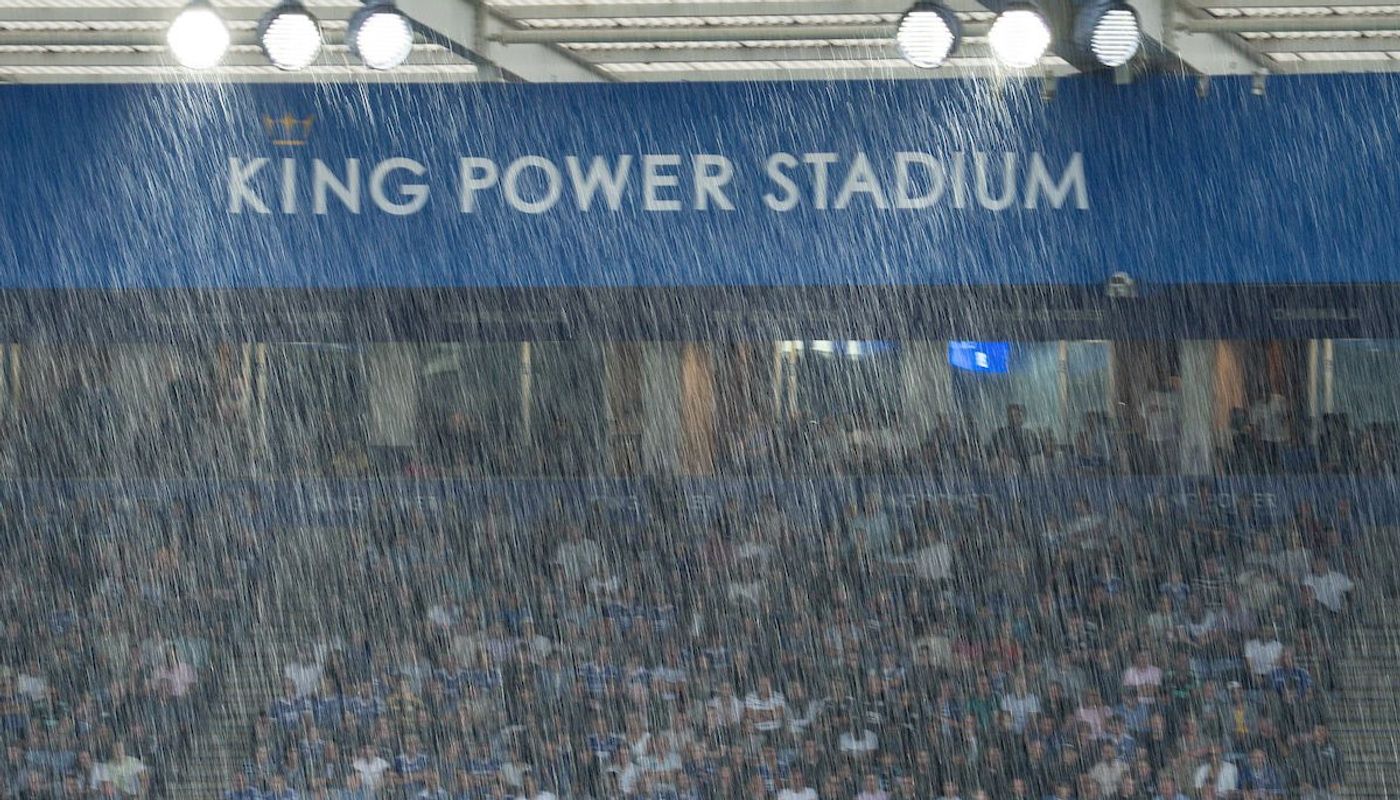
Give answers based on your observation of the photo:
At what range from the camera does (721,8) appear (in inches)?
395

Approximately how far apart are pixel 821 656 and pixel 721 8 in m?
4.88

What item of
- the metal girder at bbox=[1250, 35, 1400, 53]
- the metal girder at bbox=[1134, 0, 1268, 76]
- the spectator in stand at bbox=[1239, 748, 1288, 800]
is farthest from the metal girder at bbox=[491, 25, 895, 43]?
the spectator in stand at bbox=[1239, 748, 1288, 800]

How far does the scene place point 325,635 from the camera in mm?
13984

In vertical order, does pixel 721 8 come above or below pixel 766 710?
above

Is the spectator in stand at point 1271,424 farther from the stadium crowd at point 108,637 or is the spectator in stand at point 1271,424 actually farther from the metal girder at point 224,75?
the stadium crowd at point 108,637

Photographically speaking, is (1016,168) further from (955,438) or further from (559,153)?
(955,438)

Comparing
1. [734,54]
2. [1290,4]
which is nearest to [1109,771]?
[1290,4]

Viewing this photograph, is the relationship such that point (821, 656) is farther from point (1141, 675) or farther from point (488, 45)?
point (488, 45)

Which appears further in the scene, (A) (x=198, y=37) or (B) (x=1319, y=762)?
(B) (x=1319, y=762)

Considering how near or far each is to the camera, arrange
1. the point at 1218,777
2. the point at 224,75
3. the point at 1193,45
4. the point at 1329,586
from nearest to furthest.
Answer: the point at 1193,45 < the point at 224,75 < the point at 1218,777 < the point at 1329,586

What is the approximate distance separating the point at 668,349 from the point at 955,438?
331 centimetres

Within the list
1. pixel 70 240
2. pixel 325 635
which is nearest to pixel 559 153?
pixel 70 240

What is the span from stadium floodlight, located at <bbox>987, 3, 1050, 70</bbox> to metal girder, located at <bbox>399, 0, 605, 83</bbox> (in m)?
3.37

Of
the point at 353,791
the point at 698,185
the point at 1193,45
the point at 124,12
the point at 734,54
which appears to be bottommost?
the point at 353,791
